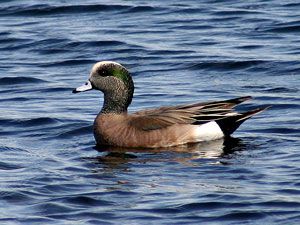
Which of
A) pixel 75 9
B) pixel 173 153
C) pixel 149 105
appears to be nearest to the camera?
pixel 173 153

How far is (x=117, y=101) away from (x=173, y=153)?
3.72 feet

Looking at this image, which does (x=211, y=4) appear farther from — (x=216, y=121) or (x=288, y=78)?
(x=216, y=121)

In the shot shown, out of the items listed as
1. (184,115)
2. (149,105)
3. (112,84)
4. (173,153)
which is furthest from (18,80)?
(173,153)

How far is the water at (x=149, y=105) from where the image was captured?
10.4 metres

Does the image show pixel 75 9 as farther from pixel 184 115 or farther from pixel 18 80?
pixel 184 115

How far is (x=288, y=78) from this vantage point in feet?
53.3

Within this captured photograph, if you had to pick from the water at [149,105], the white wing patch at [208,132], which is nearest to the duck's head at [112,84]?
the water at [149,105]

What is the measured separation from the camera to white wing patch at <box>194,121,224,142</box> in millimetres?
13273

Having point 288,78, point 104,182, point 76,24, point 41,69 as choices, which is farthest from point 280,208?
point 76,24

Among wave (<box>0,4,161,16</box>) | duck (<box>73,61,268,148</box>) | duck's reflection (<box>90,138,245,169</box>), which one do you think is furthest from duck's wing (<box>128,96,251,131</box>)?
wave (<box>0,4,161,16</box>)

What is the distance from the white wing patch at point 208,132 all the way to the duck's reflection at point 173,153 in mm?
68

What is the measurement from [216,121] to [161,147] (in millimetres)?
668

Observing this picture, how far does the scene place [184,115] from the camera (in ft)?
43.7

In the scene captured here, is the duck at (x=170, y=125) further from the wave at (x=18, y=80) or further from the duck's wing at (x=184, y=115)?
the wave at (x=18, y=80)
